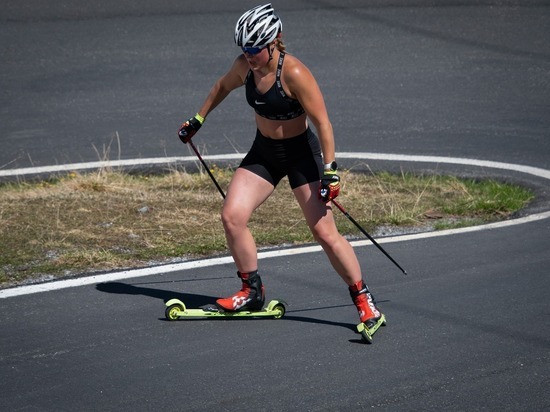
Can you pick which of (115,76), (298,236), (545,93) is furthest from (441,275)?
(115,76)

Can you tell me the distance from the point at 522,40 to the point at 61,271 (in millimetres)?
10988

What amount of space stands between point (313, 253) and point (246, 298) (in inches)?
65.4

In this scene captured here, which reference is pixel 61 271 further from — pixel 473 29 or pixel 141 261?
pixel 473 29

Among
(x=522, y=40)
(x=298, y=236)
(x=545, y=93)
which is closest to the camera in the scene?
(x=298, y=236)

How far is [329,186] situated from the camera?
6594mm

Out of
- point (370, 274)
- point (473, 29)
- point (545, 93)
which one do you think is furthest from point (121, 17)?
point (370, 274)

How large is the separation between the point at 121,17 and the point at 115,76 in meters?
2.72

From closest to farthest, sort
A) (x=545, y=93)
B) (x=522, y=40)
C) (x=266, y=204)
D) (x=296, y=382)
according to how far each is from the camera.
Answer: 1. (x=296, y=382)
2. (x=266, y=204)
3. (x=545, y=93)
4. (x=522, y=40)

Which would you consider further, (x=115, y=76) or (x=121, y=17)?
(x=121, y=17)

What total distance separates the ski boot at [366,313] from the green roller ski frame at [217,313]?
558 millimetres

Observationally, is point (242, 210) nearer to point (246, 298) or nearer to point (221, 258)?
point (246, 298)

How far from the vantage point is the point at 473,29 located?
17.2 m

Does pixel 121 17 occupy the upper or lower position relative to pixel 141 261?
upper

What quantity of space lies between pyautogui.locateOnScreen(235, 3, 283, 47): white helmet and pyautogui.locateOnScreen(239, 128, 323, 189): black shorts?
74 cm
